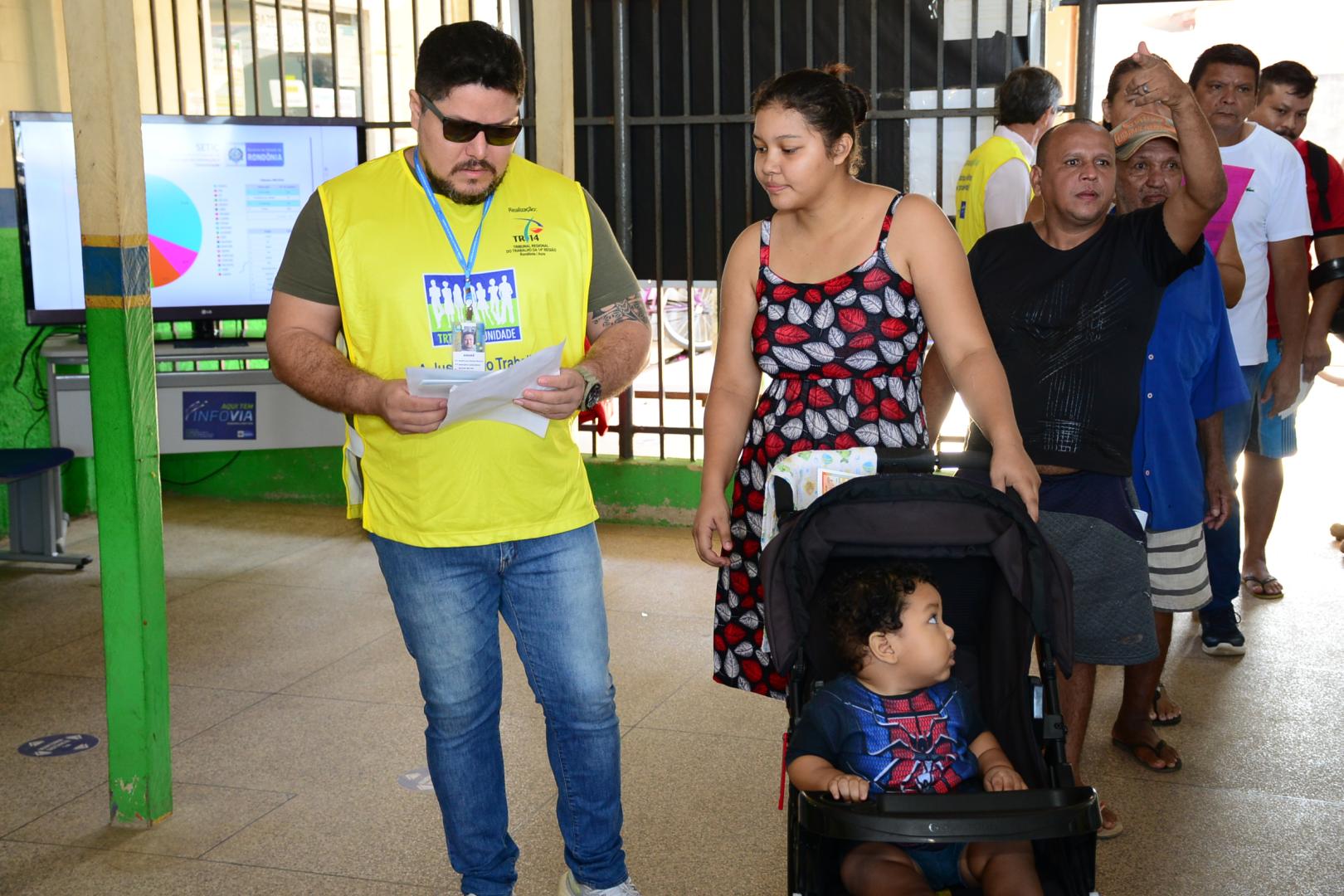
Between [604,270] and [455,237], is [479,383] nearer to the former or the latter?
[455,237]

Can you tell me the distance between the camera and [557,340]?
255 cm

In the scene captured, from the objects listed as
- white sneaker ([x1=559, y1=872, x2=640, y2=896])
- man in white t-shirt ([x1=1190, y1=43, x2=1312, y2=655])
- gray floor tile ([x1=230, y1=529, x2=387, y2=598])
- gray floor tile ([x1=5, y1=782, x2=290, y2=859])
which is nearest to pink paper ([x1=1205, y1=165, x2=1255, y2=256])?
man in white t-shirt ([x1=1190, y1=43, x2=1312, y2=655])

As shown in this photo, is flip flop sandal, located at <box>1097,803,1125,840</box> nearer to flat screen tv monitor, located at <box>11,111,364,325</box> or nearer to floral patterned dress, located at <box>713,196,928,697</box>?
floral patterned dress, located at <box>713,196,928,697</box>

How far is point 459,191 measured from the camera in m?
2.45

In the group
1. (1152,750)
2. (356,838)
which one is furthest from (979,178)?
(356,838)

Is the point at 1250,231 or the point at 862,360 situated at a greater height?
the point at 1250,231

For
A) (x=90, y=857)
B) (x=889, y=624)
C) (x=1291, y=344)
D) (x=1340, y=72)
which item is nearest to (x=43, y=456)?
(x=90, y=857)

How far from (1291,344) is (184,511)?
513 centimetres

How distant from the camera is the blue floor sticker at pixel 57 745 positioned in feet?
12.3

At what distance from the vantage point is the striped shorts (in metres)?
3.19

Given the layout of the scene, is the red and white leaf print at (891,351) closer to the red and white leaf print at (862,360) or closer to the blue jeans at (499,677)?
the red and white leaf print at (862,360)

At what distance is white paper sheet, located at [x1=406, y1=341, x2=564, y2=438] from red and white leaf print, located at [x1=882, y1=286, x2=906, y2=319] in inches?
26.3

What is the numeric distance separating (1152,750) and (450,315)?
7.45ft

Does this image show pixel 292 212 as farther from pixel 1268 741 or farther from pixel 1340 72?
pixel 1340 72
